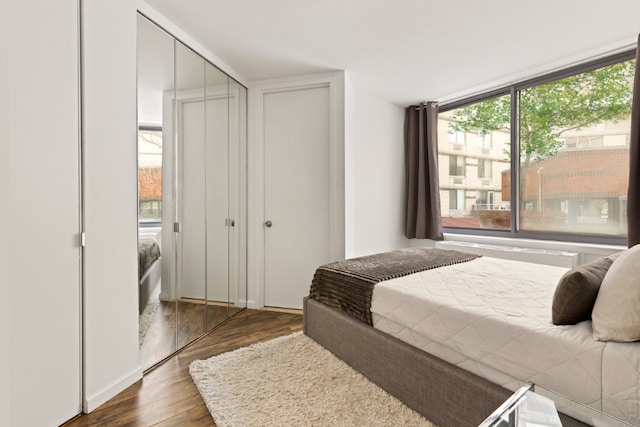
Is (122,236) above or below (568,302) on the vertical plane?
above

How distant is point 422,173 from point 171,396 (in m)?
3.66

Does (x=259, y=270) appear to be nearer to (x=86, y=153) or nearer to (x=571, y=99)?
(x=86, y=153)

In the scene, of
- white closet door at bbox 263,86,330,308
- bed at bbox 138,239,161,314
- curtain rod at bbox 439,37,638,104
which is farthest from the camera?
white closet door at bbox 263,86,330,308

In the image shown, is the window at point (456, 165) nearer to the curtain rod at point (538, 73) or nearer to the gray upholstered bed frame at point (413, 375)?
the curtain rod at point (538, 73)

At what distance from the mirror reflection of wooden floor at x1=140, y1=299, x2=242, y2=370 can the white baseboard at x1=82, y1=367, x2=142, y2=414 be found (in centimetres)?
14

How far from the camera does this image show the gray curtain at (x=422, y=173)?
4.43m

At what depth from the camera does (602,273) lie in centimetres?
140

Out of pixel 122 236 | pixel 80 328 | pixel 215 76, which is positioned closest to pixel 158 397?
pixel 80 328

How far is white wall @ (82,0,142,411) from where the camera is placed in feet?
6.18

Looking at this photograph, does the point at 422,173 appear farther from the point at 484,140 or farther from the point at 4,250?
the point at 4,250

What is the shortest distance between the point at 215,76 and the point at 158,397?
255cm

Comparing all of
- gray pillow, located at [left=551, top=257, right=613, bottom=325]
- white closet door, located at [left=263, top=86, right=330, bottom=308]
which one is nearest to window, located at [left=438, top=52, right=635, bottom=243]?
white closet door, located at [left=263, top=86, right=330, bottom=308]

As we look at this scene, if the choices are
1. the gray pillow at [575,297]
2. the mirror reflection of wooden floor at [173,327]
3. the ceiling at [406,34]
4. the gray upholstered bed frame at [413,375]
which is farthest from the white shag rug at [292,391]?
the ceiling at [406,34]

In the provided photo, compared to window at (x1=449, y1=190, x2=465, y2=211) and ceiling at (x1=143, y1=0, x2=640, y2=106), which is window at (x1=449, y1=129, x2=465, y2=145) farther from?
ceiling at (x1=143, y1=0, x2=640, y2=106)
